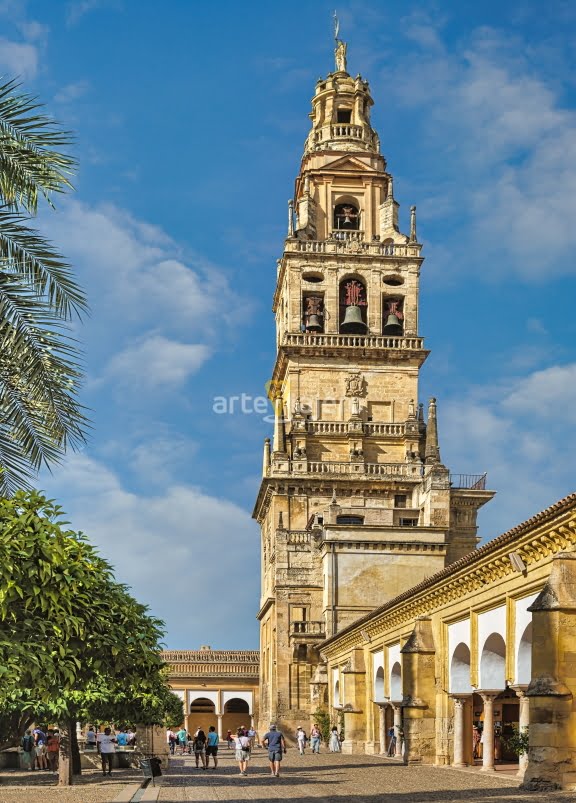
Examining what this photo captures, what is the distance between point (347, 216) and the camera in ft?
236

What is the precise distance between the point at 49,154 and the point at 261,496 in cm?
5410

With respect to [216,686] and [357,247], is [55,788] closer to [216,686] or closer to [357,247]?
[357,247]

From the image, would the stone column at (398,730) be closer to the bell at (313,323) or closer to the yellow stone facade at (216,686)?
the bell at (313,323)

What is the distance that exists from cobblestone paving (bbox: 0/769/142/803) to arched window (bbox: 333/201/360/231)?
41.8m

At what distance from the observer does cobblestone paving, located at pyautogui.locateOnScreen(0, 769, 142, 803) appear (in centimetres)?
2314

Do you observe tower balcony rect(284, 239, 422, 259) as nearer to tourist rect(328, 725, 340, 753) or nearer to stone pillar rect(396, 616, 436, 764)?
tourist rect(328, 725, 340, 753)

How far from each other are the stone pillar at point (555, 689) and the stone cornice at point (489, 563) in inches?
36.2

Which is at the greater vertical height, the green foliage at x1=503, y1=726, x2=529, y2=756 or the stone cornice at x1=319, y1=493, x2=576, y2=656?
the stone cornice at x1=319, y1=493, x2=576, y2=656

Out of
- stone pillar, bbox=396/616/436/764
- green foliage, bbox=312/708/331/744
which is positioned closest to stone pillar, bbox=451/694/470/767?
stone pillar, bbox=396/616/436/764

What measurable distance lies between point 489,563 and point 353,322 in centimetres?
4185

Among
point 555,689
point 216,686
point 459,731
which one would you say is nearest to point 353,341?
point 216,686

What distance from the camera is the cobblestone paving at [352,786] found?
21.3 meters

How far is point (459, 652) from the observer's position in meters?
30.5

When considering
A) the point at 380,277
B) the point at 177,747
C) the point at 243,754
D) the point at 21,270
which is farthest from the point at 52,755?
the point at 380,277
